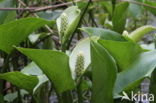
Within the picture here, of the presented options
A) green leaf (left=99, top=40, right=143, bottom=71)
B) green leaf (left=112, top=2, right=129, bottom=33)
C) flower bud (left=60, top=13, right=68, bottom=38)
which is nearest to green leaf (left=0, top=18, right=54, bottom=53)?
flower bud (left=60, top=13, right=68, bottom=38)

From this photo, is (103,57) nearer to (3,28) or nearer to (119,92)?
(119,92)

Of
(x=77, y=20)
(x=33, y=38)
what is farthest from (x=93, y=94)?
(x=33, y=38)

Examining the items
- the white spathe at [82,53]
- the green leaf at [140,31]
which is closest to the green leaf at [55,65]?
the white spathe at [82,53]

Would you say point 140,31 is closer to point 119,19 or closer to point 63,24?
point 119,19

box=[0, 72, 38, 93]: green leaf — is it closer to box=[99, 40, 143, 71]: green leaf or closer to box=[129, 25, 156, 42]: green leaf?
box=[99, 40, 143, 71]: green leaf

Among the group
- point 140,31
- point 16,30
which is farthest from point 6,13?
point 140,31

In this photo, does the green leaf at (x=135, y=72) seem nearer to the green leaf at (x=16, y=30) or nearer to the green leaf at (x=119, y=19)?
the green leaf at (x=16, y=30)

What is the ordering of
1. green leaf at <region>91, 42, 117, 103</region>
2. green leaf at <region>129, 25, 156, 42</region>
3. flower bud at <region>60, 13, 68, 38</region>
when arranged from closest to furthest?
green leaf at <region>91, 42, 117, 103</region> → flower bud at <region>60, 13, 68, 38</region> → green leaf at <region>129, 25, 156, 42</region>
